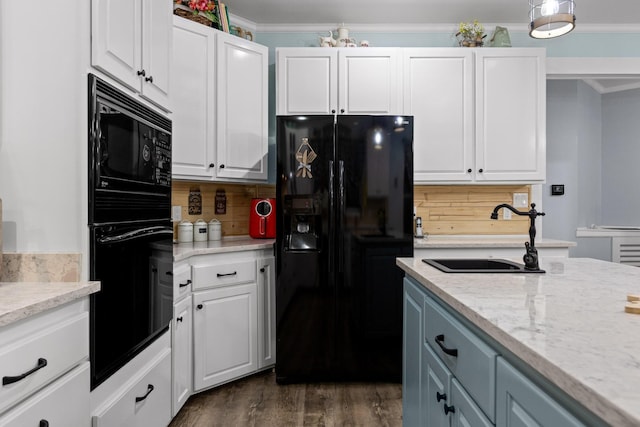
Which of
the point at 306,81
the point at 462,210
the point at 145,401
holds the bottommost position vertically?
the point at 145,401

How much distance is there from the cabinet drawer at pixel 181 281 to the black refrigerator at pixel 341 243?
1.83 feet

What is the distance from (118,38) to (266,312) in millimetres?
1775

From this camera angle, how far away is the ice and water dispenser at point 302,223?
2.47 m

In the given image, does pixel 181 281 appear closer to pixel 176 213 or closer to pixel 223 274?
pixel 223 274

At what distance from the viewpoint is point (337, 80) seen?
9.50 ft

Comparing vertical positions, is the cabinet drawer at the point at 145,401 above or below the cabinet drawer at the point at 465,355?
below

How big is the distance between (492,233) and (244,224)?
2035mm

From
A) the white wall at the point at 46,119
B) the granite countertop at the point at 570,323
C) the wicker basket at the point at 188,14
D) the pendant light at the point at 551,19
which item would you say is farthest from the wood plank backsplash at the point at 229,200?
the pendant light at the point at 551,19

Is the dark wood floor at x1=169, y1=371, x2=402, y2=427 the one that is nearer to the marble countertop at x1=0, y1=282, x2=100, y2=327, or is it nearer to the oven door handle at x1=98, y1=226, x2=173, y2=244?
the oven door handle at x1=98, y1=226, x2=173, y2=244

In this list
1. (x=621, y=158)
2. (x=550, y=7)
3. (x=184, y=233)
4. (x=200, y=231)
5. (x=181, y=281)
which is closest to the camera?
(x=550, y=7)

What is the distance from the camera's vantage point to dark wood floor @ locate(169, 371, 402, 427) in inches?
81.5

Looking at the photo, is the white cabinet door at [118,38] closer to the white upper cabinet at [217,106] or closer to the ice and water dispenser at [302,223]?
the white upper cabinet at [217,106]

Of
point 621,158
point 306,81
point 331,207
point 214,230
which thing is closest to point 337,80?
point 306,81

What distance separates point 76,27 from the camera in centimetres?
124
